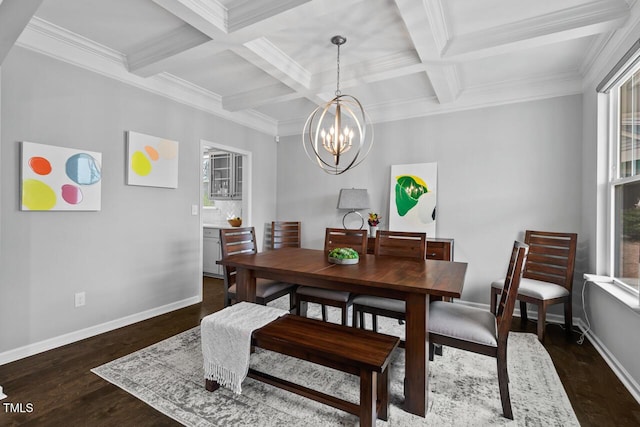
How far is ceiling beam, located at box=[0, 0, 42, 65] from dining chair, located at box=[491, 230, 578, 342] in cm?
406

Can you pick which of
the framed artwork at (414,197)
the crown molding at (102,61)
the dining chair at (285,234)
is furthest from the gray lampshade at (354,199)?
the crown molding at (102,61)

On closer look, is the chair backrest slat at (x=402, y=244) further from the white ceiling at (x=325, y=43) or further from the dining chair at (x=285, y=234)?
the dining chair at (x=285, y=234)

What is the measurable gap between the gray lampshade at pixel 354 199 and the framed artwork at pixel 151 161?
208 cm

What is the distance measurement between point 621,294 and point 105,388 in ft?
11.9

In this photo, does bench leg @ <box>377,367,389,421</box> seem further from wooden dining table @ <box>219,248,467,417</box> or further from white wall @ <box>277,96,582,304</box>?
white wall @ <box>277,96,582,304</box>

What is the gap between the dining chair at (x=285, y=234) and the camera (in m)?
4.23

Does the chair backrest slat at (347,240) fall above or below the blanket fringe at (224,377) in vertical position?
above

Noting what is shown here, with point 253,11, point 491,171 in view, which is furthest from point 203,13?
point 491,171

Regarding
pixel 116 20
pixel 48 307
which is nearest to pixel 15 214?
pixel 48 307

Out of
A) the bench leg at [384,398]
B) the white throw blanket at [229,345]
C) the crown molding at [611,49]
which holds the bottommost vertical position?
the bench leg at [384,398]

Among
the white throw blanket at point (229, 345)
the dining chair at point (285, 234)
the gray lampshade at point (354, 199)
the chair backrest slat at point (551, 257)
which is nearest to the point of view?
the white throw blanket at point (229, 345)

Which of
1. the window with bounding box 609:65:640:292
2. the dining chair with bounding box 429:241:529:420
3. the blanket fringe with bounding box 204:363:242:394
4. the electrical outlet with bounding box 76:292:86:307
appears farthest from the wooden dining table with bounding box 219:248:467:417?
the electrical outlet with bounding box 76:292:86:307

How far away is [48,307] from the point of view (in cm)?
250

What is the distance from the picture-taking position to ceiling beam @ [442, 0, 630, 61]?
2064 millimetres
